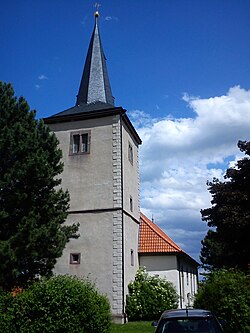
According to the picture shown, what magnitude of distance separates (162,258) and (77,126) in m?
9.88

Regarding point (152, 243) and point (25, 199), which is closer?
point (25, 199)

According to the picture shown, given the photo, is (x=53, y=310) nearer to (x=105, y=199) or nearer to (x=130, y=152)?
(x=105, y=199)

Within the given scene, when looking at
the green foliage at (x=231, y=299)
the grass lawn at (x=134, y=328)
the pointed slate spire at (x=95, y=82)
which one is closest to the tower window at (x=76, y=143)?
the pointed slate spire at (x=95, y=82)

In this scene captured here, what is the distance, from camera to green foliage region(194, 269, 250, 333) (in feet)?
38.8

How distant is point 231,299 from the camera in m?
12.1

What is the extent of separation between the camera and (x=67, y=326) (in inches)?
418

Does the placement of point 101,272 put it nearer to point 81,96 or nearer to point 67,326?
point 67,326

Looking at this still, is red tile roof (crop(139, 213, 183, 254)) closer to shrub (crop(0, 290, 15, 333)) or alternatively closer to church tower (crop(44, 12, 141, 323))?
church tower (crop(44, 12, 141, 323))

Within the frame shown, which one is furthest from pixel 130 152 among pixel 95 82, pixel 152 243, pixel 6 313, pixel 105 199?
pixel 6 313

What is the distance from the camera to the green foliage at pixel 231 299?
11.8 metres

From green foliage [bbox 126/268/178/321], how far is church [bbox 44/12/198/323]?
0.61 m

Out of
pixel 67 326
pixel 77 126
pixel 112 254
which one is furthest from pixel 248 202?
pixel 67 326

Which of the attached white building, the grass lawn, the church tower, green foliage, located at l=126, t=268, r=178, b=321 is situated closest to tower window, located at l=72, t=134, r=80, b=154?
the church tower

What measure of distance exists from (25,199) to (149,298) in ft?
31.9
